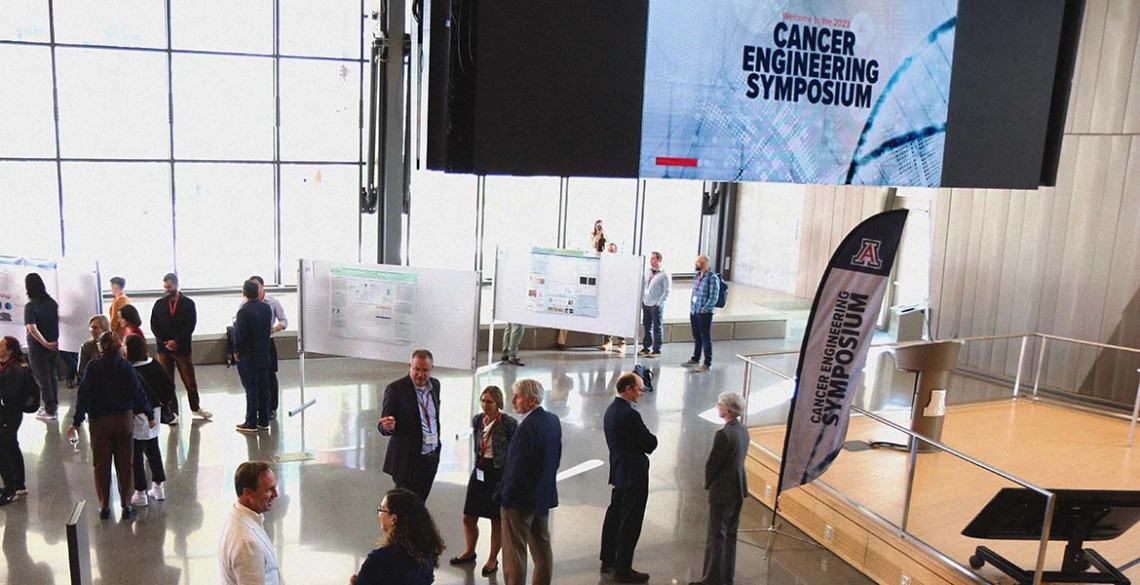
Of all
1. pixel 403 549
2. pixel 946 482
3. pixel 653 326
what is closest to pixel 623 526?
pixel 403 549

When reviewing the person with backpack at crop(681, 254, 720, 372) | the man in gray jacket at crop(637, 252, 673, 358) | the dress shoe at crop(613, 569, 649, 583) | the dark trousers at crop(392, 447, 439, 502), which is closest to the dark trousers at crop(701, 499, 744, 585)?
the dress shoe at crop(613, 569, 649, 583)

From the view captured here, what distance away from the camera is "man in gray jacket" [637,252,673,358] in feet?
44.3

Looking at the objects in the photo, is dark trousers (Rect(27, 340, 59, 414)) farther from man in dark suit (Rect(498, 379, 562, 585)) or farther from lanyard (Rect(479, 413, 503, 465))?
man in dark suit (Rect(498, 379, 562, 585))

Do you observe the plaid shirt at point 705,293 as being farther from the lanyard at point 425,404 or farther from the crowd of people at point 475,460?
the lanyard at point 425,404

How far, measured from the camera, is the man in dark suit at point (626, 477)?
649cm

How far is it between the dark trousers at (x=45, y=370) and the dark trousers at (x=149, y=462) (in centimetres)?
279

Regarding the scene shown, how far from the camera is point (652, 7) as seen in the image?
4.92 m

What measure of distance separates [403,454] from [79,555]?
3.63m

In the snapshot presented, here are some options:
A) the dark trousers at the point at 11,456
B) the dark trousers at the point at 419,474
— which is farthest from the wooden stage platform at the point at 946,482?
the dark trousers at the point at 11,456

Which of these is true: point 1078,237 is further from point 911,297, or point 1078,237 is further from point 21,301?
point 21,301

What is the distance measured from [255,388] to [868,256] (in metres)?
6.29

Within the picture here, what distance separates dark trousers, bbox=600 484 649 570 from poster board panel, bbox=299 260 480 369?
11.5 ft

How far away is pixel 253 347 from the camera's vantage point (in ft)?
30.9

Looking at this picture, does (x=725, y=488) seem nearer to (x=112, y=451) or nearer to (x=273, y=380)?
(x=112, y=451)
